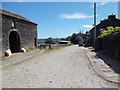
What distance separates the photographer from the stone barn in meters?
12.5

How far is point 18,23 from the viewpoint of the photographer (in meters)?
15.6

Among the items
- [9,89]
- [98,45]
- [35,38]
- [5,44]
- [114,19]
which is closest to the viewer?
[9,89]

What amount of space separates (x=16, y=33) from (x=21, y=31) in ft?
3.17

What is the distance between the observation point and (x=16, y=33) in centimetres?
1568

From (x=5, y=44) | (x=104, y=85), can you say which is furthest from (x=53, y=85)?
(x=5, y=44)

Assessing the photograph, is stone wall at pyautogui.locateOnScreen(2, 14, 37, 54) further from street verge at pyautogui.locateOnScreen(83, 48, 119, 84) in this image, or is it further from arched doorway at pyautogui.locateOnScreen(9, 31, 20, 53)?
street verge at pyautogui.locateOnScreen(83, 48, 119, 84)

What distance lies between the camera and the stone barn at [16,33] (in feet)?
40.9

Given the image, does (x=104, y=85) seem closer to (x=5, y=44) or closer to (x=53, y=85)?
(x=53, y=85)

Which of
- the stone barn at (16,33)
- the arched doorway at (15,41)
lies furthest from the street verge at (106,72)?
the arched doorway at (15,41)

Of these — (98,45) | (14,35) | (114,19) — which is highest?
(114,19)

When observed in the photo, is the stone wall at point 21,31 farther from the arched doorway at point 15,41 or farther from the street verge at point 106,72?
the street verge at point 106,72

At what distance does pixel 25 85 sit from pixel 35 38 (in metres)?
17.9

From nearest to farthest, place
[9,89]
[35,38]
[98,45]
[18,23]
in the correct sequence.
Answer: [9,89]
[18,23]
[98,45]
[35,38]

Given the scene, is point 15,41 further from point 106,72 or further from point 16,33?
point 106,72
